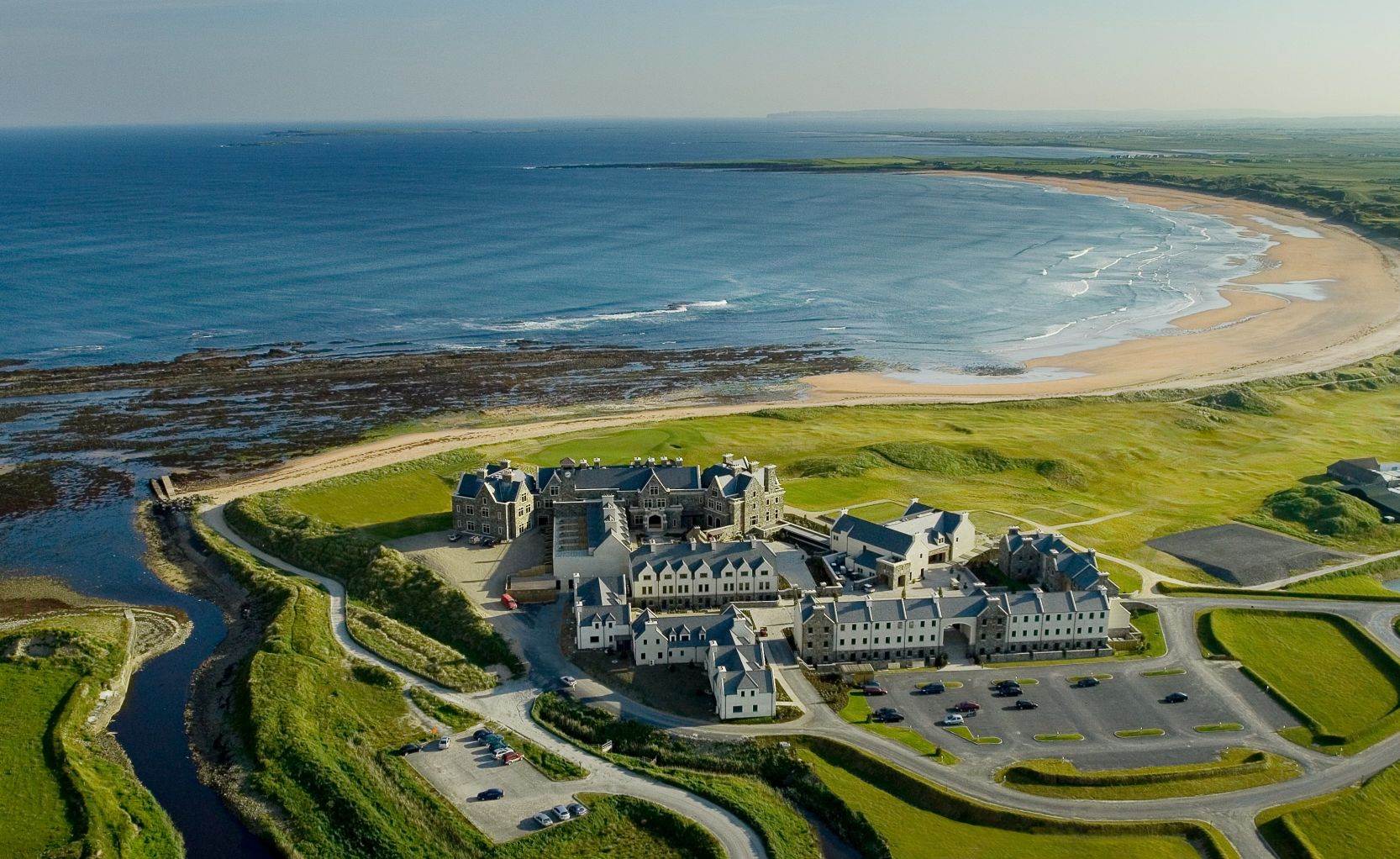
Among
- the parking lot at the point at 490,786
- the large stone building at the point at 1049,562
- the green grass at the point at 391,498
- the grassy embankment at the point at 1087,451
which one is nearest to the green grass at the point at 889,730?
the parking lot at the point at 490,786

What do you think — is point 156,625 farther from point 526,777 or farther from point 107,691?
point 526,777

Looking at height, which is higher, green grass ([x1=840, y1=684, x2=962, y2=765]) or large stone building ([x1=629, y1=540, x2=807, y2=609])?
large stone building ([x1=629, y1=540, x2=807, y2=609])

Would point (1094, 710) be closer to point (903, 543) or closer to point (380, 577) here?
point (903, 543)

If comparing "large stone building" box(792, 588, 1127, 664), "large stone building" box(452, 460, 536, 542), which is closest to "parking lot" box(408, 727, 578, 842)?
"large stone building" box(792, 588, 1127, 664)

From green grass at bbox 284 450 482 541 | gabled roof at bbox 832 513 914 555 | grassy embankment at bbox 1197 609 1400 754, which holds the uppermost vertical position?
gabled roof at bbox 832 513 914 555

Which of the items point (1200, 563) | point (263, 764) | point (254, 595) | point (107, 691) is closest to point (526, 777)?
point (263, 764)

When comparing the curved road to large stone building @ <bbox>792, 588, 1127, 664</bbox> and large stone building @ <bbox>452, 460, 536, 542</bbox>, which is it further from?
large stone building @ <bbox>452, 460, 536, 542</bbox>

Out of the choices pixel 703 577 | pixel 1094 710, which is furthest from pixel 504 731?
pixel 1094 710
